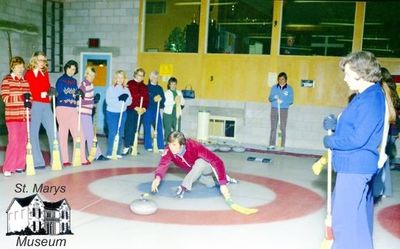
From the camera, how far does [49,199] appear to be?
5.05 meters

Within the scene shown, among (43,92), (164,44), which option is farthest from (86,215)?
(164,44)

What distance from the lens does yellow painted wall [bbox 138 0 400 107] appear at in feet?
33.6

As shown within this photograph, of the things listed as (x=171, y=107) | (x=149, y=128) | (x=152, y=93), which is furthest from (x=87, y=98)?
(x=171, y=107)

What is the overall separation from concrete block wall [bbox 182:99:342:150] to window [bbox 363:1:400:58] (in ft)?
5.45

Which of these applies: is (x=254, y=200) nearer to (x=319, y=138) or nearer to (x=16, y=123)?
(x=16, y=123)

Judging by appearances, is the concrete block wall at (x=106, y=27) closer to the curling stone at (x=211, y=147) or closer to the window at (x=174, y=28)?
the window at (x=174, y=28)

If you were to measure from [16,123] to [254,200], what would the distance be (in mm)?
3519

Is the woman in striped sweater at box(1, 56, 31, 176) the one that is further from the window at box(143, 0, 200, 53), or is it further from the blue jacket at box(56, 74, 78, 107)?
the window at box(143, 0, 200, 53)

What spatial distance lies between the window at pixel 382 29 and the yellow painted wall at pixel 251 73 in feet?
1.15

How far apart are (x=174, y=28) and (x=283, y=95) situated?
3649 mm

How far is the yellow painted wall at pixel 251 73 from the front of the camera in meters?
10.2

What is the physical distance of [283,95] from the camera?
9969mm

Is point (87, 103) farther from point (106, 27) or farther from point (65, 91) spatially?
point (106, 27)

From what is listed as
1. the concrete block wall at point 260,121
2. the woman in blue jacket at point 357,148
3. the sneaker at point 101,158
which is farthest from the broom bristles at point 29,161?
the concrete block wall at point 260,121
